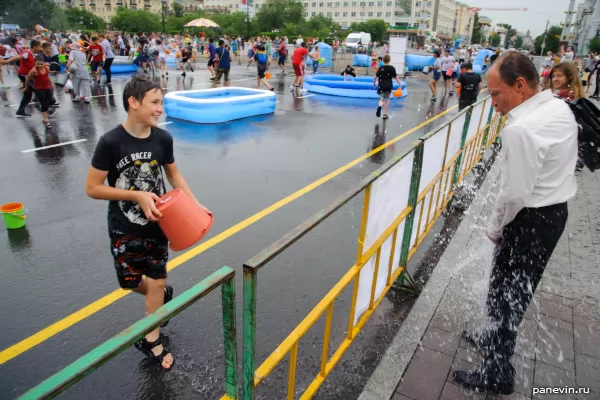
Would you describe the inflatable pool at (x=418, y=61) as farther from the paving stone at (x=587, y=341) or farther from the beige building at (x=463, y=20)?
the beige building at (x=463, y=20)

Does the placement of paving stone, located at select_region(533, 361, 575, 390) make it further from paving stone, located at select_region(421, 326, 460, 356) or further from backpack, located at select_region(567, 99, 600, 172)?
backpack, located at select_region(567, 99, 600, 172)

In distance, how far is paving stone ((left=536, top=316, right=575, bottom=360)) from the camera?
10.5ft

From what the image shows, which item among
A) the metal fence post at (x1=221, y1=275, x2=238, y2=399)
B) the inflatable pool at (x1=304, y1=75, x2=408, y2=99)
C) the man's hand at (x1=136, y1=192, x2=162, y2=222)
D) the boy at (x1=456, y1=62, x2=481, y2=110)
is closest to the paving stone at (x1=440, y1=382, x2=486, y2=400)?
the metal fence post at (x1=221, y1=275, x2=238, y2=399)

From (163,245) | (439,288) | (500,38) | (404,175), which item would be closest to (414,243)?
(439,288)

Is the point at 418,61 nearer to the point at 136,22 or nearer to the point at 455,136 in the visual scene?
the point at 455,136

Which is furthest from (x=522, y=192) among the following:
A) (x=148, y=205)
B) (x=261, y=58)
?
(x=261, y=58)

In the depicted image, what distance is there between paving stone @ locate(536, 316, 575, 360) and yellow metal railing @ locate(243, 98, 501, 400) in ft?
3.94

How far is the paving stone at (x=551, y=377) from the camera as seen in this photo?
2896mm

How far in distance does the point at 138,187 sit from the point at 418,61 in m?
29.6

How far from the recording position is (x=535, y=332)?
11.1 feet

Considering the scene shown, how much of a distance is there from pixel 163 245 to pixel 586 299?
12.6 ft

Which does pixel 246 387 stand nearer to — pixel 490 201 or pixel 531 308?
pixel 531 308

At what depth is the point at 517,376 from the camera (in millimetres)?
2971

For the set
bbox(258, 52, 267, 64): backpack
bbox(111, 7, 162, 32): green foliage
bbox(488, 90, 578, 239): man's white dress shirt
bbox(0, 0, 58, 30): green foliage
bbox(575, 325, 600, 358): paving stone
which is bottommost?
bbox(575, 325, 600, 358): paving stone
